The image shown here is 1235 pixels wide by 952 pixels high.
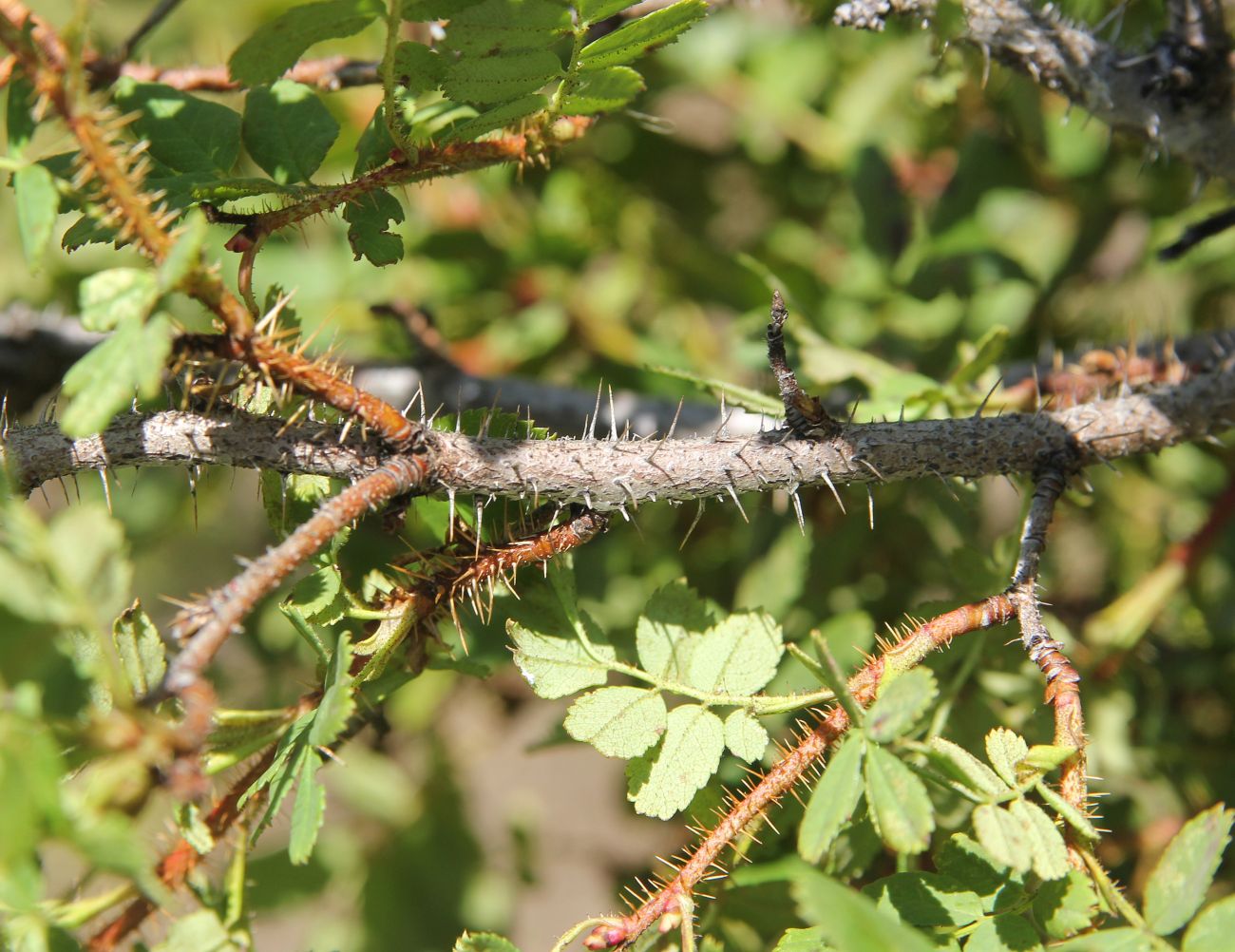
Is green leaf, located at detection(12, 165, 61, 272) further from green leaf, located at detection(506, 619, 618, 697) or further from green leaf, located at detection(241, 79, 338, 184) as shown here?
green leaf, located at detection(506, 619, 618, 697)

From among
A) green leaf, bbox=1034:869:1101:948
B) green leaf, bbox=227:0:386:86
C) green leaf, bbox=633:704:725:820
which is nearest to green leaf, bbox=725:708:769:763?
green leaf, bbox=633:704:725:820

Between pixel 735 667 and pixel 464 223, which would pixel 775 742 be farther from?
pixel 464 223

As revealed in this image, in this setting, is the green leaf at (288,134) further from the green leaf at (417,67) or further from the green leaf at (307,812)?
the green leaf at (307,812)

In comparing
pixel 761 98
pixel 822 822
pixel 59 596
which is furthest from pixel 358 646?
pixel 761 98

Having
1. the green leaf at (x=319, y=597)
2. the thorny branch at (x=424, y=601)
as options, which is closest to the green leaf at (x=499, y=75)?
the thorny branch at (x=424, y=601)

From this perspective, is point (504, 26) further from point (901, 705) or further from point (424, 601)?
point (901, 705)

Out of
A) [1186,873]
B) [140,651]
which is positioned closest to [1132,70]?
[1186,873]
